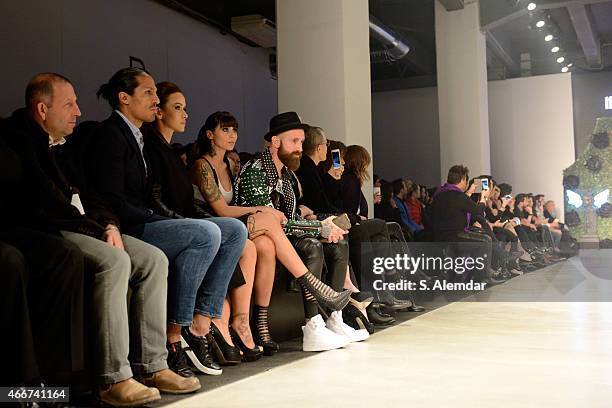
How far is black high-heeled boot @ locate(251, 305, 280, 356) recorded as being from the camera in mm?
3213

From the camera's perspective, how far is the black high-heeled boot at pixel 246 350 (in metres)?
3.04

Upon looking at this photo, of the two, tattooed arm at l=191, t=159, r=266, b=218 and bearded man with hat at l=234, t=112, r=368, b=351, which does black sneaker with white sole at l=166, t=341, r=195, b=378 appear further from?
bearded man with hat at l=234, t=112, r=368, b=351

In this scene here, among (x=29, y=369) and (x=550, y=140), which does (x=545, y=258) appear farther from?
(x=29, y=369)

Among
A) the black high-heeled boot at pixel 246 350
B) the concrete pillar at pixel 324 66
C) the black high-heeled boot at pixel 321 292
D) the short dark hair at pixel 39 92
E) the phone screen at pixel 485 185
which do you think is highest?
the concrete pillar at pixel 324 66

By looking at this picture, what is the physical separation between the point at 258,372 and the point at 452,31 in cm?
825

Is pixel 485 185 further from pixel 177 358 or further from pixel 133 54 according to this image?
pixel 177 358

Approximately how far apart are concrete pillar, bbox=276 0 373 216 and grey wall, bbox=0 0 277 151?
2.24 metres

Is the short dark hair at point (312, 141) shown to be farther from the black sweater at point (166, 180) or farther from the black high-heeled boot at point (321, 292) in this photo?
the black sweater at point (166, 180)

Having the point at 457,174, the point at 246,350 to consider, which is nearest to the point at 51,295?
the point at 246,350

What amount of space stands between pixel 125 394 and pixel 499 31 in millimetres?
11823

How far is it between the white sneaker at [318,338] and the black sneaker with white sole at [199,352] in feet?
2.03

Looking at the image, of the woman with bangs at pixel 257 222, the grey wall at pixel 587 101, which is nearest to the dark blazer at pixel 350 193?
the woman with bangs at pixel 257 222

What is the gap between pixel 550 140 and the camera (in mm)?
12461

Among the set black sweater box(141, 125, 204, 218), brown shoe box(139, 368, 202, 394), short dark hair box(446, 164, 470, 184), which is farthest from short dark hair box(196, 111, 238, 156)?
short dark hair box(446, 164, 470, 184)
